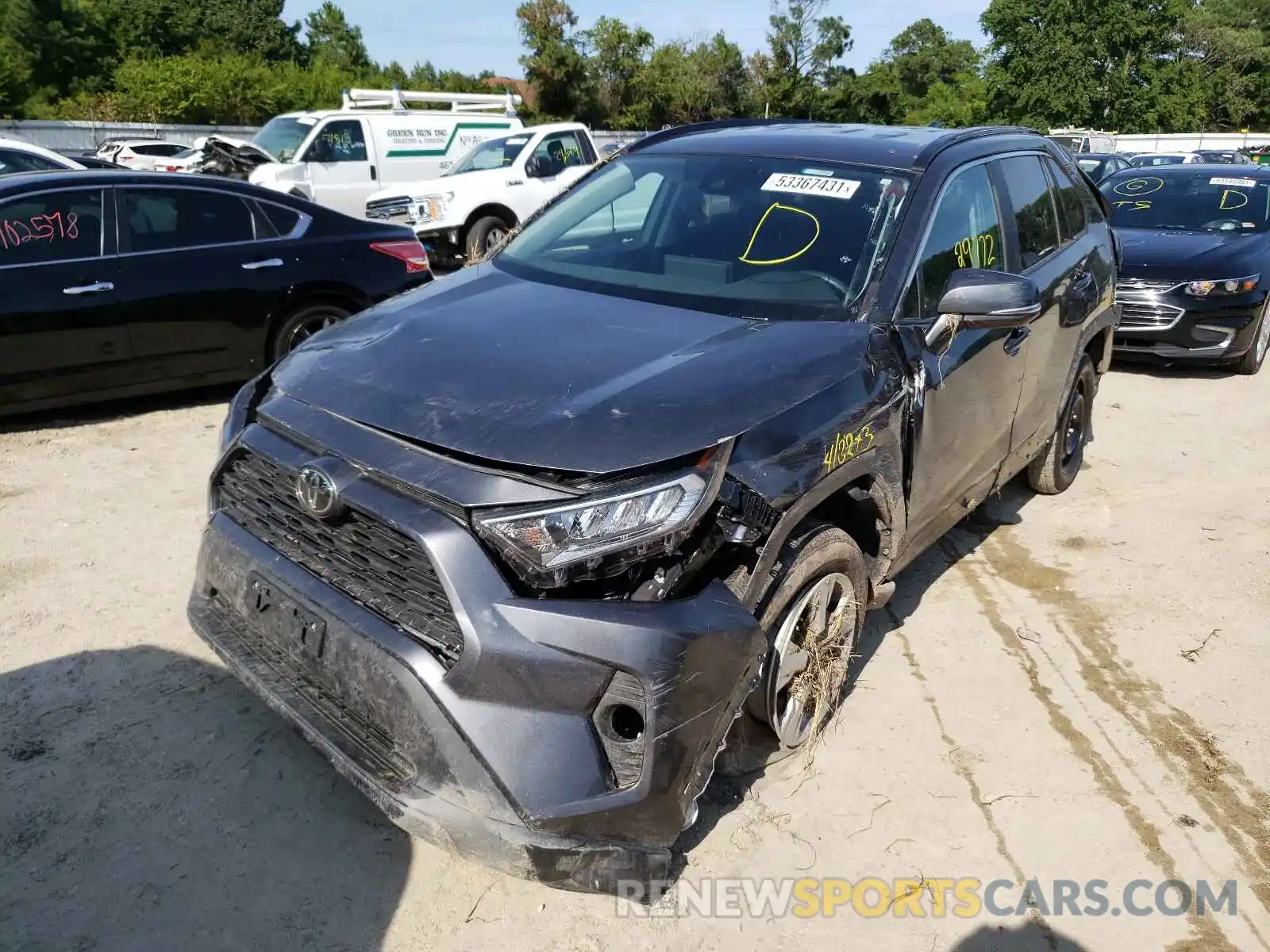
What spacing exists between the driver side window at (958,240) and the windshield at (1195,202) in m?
5.61

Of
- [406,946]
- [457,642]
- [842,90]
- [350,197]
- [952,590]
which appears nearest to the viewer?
[457,642]

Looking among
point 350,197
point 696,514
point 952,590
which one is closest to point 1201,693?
point 952,590

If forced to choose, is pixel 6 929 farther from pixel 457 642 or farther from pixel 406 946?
pixel 457 642

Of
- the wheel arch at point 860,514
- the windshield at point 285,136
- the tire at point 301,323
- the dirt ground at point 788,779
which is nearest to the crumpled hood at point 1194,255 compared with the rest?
the dirt ground at point 788,779

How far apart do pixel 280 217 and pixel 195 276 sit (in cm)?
82

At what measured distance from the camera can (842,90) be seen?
184ft

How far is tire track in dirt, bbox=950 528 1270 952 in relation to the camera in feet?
9.43

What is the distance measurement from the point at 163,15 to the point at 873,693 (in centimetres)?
5756

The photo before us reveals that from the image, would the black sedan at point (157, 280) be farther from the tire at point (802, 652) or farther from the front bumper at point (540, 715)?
the tire at point (802, 652)

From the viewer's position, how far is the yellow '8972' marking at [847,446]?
2.77m

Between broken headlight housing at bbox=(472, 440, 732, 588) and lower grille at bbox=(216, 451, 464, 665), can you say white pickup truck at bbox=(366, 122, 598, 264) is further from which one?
broken headlight housing at bbox=(472, 440, 732, 588)

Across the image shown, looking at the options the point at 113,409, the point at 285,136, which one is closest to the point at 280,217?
the point at 113,409

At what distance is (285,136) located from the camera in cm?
1497

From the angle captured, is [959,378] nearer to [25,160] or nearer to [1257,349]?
[1257,349]
